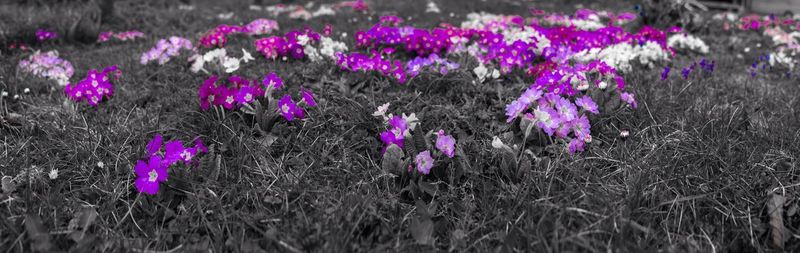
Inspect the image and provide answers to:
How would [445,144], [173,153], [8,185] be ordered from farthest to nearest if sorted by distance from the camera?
[445,144], [173,153], [8,185]

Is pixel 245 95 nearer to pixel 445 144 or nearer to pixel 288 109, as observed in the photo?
pixel 288 109

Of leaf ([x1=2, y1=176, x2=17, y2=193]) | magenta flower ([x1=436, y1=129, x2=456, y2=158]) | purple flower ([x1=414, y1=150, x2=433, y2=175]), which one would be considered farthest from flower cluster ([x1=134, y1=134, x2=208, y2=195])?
magenta flower ([x1=436, y1=129, x2=456, y2=158])

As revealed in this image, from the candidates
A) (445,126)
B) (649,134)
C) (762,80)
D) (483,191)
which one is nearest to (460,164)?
(483,191)

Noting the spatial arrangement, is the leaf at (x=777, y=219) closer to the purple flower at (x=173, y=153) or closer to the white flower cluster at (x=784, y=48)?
the purple flower at (x=173, y=153)

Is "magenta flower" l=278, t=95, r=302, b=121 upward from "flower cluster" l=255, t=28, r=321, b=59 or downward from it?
upward

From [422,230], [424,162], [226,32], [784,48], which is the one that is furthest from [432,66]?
[784,48]

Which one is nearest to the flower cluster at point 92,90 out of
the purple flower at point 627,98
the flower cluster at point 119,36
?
the flower cluster at point 119,36

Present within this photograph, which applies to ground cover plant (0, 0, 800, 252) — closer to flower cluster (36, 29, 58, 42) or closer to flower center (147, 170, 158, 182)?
flower center (147, 170, 158, 182)

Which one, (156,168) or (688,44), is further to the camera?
(688,44)

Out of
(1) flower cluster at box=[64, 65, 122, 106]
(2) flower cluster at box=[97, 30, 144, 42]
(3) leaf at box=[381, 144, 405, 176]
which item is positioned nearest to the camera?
(3) leaf at box=[381, 144, 405, 176]
